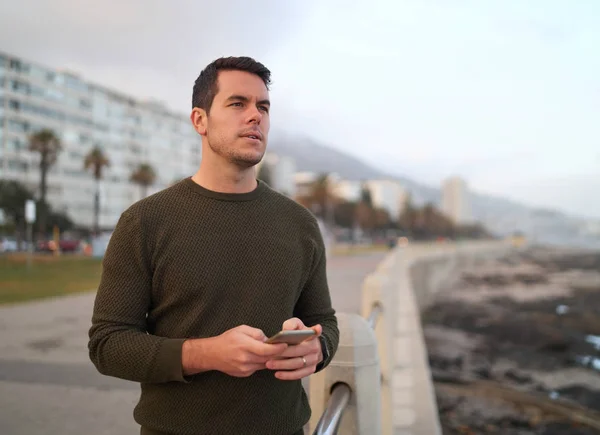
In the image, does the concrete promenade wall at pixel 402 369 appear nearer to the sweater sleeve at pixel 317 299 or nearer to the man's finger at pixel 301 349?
the sweater sleeve at pixel 317 299

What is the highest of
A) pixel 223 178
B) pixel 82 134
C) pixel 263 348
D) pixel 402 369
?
pixel 82 134

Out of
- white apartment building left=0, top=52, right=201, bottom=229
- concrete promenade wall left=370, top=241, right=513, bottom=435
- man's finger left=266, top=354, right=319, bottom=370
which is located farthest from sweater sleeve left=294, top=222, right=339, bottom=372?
white apartment building left=0, top=52, right=201, bottom=229

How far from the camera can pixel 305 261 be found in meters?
1.65

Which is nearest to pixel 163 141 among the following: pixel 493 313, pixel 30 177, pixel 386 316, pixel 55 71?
pixel 55 71

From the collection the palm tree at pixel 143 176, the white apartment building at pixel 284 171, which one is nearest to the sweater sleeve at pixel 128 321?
the palm tree at pixel 143 176

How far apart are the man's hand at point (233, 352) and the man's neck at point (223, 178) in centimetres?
46

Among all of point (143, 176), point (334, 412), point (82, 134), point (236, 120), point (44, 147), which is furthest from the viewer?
point (82, 134)

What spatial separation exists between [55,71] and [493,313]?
5711 centimetres

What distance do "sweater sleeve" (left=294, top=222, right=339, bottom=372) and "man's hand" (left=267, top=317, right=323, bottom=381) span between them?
0.88ft

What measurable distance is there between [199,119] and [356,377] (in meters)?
1.41

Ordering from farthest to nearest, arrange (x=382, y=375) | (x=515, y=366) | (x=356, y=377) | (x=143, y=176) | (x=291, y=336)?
1. (x=143, y=176)
2. (x=515, y=366)
3. (x=382, y=375)
4. (x=356, y=377)
5. (x=291, y=336)

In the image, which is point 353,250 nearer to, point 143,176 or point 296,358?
point 143,176

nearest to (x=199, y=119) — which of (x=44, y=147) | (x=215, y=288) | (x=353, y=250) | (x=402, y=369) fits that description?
(x=215, y=288)

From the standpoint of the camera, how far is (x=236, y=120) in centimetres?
155
